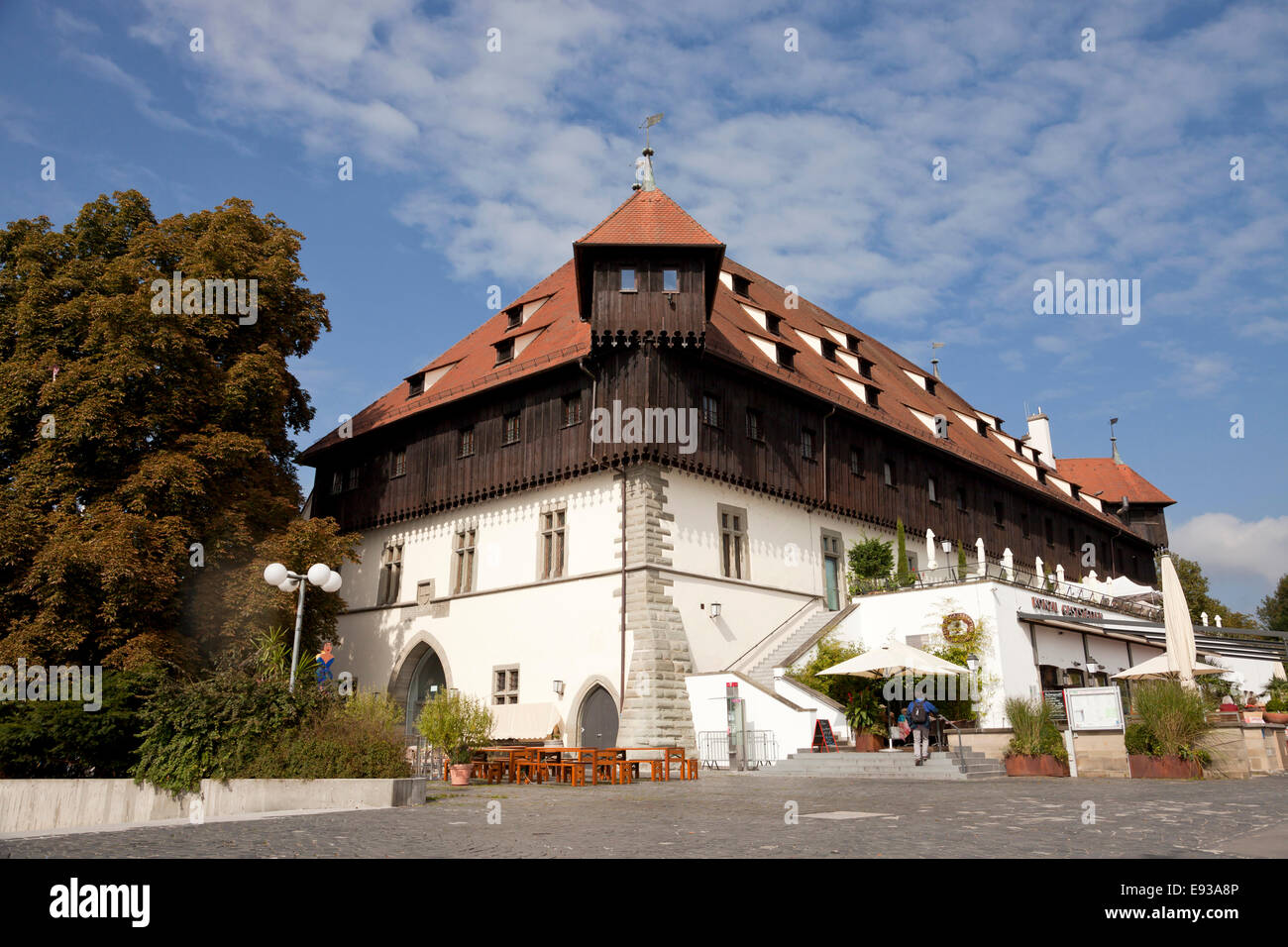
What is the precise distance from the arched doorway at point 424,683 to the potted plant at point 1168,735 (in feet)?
64.7

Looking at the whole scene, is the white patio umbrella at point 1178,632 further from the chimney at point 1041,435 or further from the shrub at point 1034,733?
the chimney at point 1041,435

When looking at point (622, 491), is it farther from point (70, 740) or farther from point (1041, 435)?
point (1041, 435)

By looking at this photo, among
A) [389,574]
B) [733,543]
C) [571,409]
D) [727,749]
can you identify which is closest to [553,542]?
[571,409]

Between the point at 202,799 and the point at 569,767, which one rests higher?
the point at 202,799

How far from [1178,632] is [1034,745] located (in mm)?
4101

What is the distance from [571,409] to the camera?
26.3 metres

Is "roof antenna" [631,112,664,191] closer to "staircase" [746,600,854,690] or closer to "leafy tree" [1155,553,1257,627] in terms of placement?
"staircase" [746,600,854,690]

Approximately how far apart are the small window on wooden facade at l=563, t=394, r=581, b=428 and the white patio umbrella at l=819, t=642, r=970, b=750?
953cm

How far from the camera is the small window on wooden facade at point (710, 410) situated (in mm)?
25969

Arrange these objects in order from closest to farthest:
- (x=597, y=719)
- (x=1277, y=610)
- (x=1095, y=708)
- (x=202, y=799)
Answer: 1. (x=202, y=799)
2. (x=1095, y=708)
3. (x=597, y=719)
4. (x=1277, y=610)

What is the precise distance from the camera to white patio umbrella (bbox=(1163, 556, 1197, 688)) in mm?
19281

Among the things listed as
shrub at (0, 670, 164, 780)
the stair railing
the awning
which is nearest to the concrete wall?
shrub at (0, 670, 164, 780)
